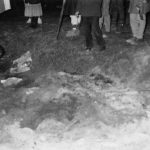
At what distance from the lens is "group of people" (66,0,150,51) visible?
7.50m

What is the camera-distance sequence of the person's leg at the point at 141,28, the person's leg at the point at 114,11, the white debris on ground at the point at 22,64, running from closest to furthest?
the white debris on ground at the point at 22,64, the person's leg at the point at 141,28, the person's leg at the point at 114,11

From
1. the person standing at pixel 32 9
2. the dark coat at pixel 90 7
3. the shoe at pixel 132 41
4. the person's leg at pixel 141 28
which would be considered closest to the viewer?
the dark coat at pixel 90 7

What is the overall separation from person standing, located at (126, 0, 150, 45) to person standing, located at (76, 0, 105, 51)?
90 centimetres

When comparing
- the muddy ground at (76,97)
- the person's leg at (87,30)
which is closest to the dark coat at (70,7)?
the muddy ground at (76,97)

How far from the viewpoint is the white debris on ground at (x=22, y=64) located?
770 cm

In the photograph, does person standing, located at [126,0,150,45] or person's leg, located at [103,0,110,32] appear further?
person's leg, located at [103,0,110,32]

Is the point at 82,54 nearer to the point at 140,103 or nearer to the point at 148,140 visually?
the point at 140,103

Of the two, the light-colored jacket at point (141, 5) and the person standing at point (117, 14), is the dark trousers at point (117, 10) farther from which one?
the light-colored jacket at point (141, 5)

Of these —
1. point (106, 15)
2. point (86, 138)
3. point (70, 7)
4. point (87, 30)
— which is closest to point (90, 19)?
point (87, 30)

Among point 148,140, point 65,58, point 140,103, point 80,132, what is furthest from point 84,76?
point 148,140

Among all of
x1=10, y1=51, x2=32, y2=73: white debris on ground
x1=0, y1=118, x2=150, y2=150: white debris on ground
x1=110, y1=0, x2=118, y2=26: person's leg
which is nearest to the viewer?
x1=0, y1=118, x2=150, y2=150: white debris on ground

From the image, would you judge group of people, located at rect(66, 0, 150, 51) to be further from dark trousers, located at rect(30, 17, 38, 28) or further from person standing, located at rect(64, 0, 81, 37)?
dark trousers, located at rect(30, 17, 38, 28)

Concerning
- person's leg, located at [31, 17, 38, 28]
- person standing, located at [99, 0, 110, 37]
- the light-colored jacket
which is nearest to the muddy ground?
person standing, located at [99, 0, 110, 37]

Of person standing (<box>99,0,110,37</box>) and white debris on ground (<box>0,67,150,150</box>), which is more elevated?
person standing (<box>99,0,110,37</box>)
